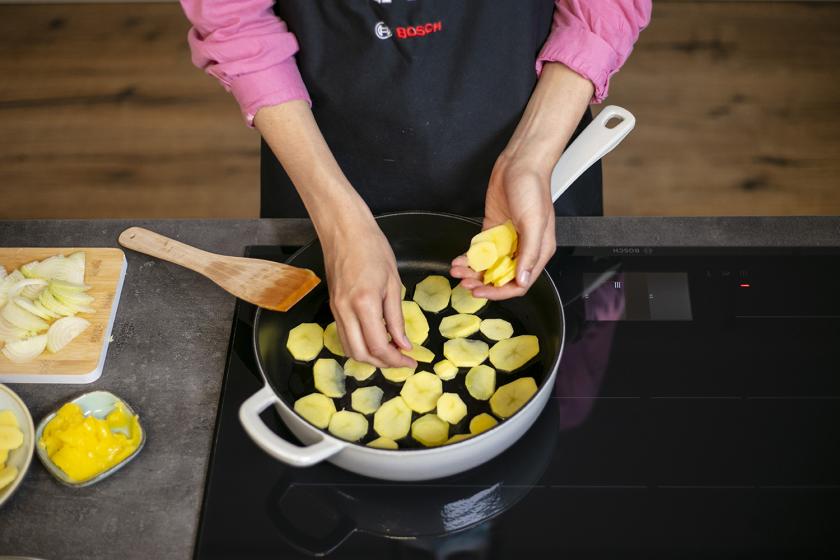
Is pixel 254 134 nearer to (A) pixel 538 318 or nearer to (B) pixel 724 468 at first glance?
(A) pixel 538 318

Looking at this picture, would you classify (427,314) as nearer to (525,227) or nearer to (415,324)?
(415,324)

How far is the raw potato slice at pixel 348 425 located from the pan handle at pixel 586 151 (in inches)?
15.9

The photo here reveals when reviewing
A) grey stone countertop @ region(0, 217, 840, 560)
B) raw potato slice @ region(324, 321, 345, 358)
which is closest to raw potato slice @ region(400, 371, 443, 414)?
raw potato slice @ region(324, 321, 345, 358)

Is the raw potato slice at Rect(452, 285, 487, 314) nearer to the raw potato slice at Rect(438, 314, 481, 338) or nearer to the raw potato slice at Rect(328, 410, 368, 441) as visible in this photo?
the raw potato slice at Rect(438, 314, 481, 338)

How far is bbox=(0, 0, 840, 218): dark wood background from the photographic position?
2.33 meters

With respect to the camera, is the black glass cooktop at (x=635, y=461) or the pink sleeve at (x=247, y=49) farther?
the pink sleeve at (x=247, y=49)

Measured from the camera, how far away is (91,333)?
101 centimetres

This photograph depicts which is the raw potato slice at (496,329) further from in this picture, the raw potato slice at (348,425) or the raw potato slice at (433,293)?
the raw potato slice at (348,425)

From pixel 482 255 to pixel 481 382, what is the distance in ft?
0.54

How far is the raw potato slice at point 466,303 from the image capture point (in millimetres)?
1058

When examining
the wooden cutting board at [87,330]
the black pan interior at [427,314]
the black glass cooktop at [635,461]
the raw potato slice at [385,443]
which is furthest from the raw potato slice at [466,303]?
the wooden cutting board at [87,330]

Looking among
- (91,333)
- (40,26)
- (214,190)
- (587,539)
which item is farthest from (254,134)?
(587,539)

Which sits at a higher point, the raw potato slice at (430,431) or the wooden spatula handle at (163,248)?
the wooden spatula handle at (163,248)

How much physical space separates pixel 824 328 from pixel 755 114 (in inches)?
65.0
